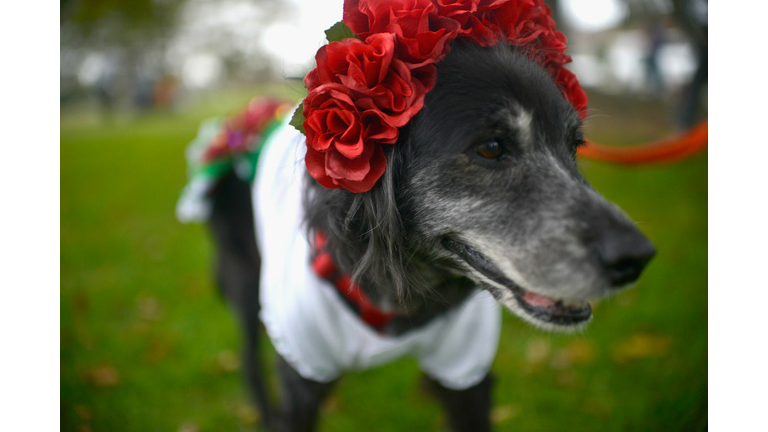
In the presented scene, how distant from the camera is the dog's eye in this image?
1.46 metres

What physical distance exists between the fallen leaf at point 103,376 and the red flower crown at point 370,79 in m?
2.56

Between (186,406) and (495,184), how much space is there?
2455 millimetres

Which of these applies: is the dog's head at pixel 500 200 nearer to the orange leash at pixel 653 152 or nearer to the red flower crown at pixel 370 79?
the red flower crown at pixel 370 79

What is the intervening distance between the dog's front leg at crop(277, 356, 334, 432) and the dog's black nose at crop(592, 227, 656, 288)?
123cm

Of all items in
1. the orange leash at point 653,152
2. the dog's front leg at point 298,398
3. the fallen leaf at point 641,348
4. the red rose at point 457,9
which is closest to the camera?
the red rose at point 457,9

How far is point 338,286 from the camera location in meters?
→ 1.87

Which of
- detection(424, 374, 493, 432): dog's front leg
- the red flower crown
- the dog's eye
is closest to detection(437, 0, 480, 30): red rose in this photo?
the red flower crown

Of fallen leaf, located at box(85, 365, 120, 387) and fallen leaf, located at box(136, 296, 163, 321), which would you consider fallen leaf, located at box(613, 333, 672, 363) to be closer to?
fallen leaf, located at box(85, 365, 120, 387)

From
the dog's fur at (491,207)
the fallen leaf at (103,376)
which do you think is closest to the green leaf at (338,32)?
the dog's fur at (491,207)

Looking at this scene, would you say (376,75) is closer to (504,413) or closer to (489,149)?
(489,149)

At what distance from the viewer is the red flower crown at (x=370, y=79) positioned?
1.36 metres

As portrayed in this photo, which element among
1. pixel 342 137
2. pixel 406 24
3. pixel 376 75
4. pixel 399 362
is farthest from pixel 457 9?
→ pixel 399 362

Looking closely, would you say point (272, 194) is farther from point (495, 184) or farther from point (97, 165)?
point (97, 165)
